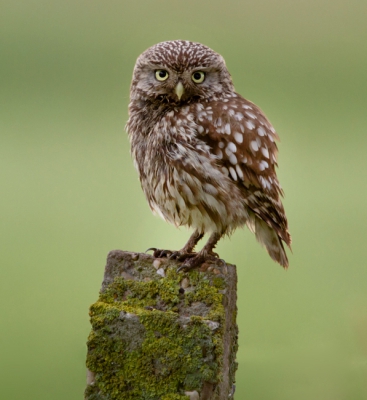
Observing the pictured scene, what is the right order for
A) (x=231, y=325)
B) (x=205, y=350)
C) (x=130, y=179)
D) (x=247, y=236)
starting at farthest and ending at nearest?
(x=130, y=179) → (x=247, y=236) → (x=231, y=325) → (x=205, y=350)

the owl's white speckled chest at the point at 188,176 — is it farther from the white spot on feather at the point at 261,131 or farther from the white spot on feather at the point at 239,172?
the white spot on feather at the point at 261,131

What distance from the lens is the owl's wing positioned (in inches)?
112

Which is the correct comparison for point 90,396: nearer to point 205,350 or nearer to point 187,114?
point 205,350

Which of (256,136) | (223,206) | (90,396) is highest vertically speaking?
(256,136)

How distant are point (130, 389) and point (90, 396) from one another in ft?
0.45

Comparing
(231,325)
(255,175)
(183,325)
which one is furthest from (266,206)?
(183,325)

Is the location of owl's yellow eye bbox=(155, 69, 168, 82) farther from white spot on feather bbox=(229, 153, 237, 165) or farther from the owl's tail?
the owl's tail

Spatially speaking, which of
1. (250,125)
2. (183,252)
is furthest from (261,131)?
(183,252)

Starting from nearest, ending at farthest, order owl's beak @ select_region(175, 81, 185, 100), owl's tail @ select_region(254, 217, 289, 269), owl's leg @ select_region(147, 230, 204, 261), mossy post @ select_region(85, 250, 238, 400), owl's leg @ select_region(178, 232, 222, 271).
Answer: mossy post @ select_region(85, 250, 238, 400)
owl's leg @ select_region(178, 232, 222, 271)
owl's leg @ select_region(147, 230, 204, 261)
owl's beak @ select_region(175, 81, 185, 100)
owl's tail @ select_region(254, 217, 289, 269)

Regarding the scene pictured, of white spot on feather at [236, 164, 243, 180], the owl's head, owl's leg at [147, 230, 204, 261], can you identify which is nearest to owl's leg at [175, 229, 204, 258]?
owl's leg at [147, 230, 204, 261]

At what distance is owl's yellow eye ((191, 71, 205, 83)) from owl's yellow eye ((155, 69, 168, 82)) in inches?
4.8

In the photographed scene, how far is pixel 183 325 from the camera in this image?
2139mm

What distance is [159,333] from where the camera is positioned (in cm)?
216

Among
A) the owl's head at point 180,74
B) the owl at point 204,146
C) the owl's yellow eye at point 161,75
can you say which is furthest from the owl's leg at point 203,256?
the owl's yellow eye at point 161,75
